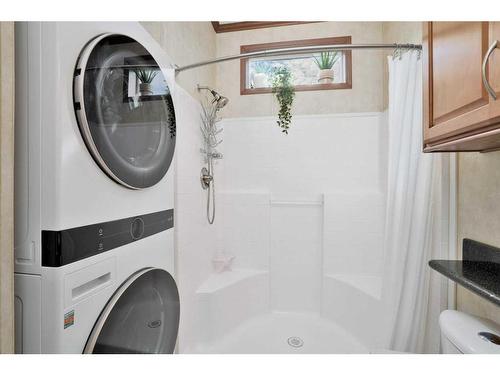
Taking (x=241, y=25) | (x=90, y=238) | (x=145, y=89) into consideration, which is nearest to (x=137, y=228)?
(x=90, y=238)

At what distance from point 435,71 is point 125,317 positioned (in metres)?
1.26

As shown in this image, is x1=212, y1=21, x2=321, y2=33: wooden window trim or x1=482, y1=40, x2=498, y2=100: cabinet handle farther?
x1=212, y1=21, x2=321, y2=33: wooden window trim

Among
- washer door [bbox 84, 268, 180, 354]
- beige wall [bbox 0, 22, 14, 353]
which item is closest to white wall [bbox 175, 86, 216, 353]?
washer door [bbox 84, 268, 180, 354]

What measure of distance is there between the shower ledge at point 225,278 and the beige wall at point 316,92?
1.39 metres

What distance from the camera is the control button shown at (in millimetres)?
830

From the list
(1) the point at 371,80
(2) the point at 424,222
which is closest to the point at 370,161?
(1) the point at 371,80

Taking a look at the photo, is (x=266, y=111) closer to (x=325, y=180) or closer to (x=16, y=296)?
(x=325, y=180)

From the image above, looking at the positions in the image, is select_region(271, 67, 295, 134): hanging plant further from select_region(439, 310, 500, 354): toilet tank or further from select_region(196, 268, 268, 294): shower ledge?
select_region(439, 310, 500, 354): toilet tank

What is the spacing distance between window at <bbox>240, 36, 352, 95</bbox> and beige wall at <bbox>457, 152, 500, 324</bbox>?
1.35m

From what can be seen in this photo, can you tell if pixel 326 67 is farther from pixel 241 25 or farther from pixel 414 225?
pixel 414 225

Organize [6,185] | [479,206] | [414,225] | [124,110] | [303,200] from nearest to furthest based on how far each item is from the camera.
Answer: [6,185], [124,110], [479,206], [414,225], [303,200]

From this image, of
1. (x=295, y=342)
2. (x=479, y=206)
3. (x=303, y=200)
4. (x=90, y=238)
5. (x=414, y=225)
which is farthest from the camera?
(x=303, y=200)

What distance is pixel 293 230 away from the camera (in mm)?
2287

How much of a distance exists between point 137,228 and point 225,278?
4.62 feet
